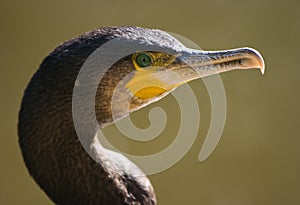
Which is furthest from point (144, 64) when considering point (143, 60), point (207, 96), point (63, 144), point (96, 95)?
point (207, 96)

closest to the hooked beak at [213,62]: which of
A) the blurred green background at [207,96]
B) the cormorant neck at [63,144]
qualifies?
the cormorant neck at [63,144]

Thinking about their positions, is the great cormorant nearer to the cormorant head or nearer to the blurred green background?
the cormorant head

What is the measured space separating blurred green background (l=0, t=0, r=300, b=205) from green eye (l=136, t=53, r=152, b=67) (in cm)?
130

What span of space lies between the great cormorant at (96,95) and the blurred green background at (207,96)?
1258mm

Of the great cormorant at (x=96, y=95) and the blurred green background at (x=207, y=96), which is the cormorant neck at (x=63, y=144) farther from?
the blurred green background at (x=207, y=96)

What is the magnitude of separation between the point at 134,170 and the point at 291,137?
1.56m

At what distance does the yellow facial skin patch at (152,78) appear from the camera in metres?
1.59

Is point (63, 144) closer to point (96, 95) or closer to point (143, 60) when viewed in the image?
point (96, 95)

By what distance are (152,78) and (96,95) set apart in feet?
0.48

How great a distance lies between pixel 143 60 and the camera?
158cm

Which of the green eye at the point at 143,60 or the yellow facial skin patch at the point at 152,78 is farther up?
the green eye at the point at 143,60

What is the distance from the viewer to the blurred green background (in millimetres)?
2904

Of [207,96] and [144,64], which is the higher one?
[144,64]

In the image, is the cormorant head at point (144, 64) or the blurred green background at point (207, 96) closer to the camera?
the cormorant head at point (144, 64)
